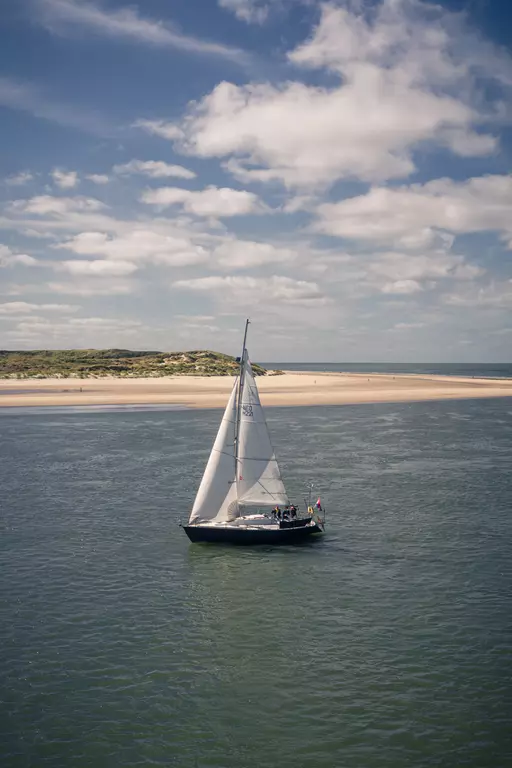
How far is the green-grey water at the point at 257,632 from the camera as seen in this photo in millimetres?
18984

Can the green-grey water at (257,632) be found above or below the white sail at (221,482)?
below

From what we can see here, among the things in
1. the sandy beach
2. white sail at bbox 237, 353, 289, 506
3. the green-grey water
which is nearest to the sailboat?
white sail at bbox 237, 353, 289, 506

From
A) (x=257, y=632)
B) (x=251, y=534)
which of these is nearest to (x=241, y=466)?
(x=251, y=534)

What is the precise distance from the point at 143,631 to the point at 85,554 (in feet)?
34.5

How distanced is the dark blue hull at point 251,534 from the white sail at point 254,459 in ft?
6.11

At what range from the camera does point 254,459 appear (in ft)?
127

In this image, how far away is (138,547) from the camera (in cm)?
3653

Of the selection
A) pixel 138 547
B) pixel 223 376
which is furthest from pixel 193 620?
pixel 223 376

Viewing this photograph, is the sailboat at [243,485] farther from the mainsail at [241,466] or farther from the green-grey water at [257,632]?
the green-grey water at [257,632]

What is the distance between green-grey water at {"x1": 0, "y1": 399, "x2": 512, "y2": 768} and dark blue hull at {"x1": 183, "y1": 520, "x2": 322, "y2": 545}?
0.77 m

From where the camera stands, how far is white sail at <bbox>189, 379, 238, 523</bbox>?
124ft

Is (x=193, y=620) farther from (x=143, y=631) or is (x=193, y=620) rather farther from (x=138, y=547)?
(x=138, y=547)

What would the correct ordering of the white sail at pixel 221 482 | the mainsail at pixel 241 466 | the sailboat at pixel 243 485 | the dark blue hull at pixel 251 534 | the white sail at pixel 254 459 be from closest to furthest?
the dark blue hull at pixel 251 534 < the sailboat at pixel 243 485 < the white sail at pixel 221 482 < the mainsail at pixel 241 466 < the white sail at pixel 254 459

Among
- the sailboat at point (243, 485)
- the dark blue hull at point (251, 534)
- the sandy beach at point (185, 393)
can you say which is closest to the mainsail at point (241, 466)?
the sailboat at point (243, 485)
